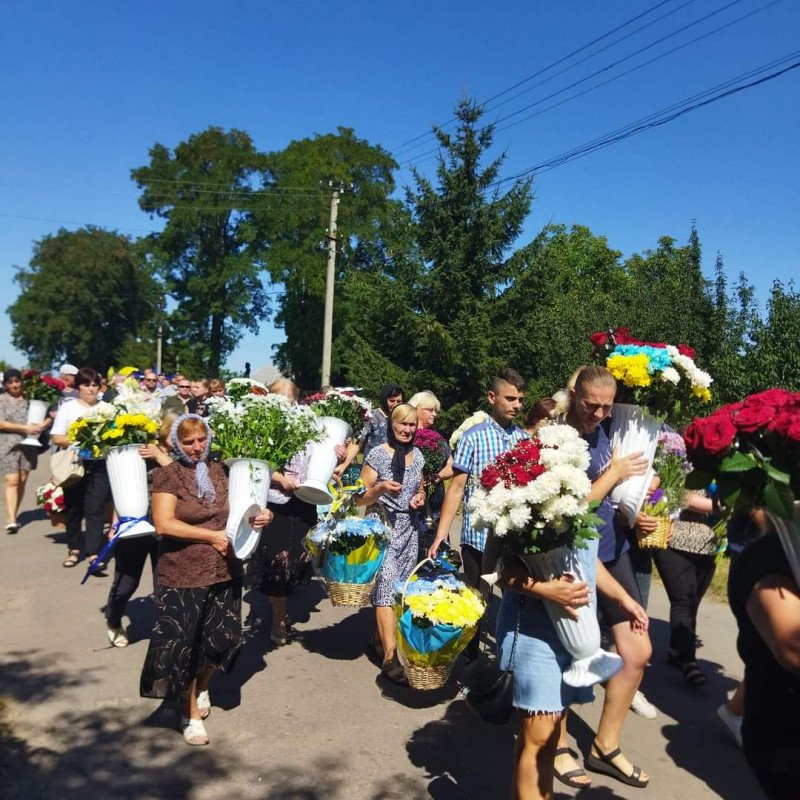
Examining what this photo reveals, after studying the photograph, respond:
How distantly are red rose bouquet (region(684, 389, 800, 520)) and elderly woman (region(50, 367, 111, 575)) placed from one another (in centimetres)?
691

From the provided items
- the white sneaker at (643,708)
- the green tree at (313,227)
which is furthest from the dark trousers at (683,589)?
the green tree at (313,227)

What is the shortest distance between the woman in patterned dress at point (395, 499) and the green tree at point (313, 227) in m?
29.1

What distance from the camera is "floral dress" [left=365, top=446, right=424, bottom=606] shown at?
5.70 metres

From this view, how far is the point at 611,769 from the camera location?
4.23m

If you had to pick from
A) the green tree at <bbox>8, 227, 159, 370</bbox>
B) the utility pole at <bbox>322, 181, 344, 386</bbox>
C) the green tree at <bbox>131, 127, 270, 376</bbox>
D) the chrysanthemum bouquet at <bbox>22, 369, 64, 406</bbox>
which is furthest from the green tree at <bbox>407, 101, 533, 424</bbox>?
the green tree at <bbox>8, 227, 159, 370</bbox>

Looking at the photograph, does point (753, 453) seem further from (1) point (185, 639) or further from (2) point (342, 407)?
(2) point (342, 407)

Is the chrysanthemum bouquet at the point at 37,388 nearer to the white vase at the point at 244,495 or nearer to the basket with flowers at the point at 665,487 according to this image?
the white vase at the point at 244,495

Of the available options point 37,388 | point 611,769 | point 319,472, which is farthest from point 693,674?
point 37,388

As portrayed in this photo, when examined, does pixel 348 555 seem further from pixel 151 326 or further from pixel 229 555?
pixel 151 326

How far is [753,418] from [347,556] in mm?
3485

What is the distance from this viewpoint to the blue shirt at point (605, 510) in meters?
4.07

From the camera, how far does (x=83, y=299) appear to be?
172ft

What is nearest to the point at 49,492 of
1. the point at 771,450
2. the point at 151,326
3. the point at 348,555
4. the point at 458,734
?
the point at 348,555

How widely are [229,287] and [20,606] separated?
110 feet
